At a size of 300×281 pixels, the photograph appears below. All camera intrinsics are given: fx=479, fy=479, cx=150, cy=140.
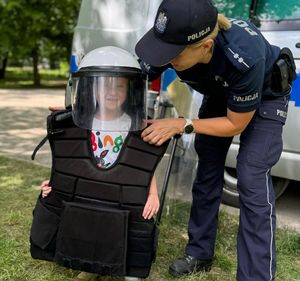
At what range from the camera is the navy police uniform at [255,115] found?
6.24 feet

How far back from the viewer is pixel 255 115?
2.14m

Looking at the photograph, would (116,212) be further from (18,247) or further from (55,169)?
(18,247)

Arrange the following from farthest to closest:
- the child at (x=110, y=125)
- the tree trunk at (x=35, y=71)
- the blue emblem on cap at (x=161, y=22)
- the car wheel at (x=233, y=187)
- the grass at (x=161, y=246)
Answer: the tree trunk at (x=35, y=71) < the car wheel at (x=233, y=187) < the grass at (x=161, y=246) < the child at (x=110, y=125) < the blue emblem on cap at (x=161, y=22)

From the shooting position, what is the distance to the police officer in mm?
1802

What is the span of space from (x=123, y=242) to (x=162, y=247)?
0.82m

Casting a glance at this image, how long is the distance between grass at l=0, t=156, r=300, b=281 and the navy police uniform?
1.58 ft

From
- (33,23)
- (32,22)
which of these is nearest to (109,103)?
(33,23)

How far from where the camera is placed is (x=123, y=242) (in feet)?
6.76

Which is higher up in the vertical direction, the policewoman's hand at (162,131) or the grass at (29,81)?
the policewoman's hand at (162,131)

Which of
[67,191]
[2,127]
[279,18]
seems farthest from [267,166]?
[2,127]

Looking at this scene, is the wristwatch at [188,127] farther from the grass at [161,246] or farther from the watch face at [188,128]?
the grass at [161,246]

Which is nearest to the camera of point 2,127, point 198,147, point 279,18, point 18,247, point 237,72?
point 237,72

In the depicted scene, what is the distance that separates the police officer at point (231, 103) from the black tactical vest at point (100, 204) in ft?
0.52

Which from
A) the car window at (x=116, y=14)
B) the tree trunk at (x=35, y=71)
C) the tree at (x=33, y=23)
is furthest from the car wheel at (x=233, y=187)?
the tree trunk at (x=35, y=71)
